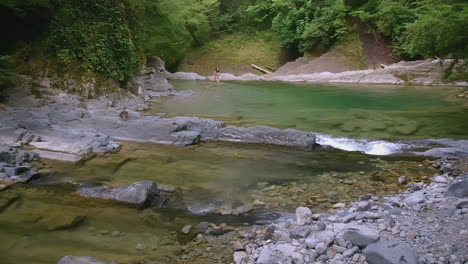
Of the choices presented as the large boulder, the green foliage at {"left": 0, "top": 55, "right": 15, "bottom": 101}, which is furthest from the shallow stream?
the large boulder

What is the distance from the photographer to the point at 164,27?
24891 mm

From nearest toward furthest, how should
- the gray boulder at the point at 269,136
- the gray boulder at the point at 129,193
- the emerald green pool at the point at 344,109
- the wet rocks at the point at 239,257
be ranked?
1. the wet rocks at the point at 239,257
2. the gray boulder at the point at 129,193
3. the gray boulder at the point at 269,136
4. the emerald green pool at the point at 344,109

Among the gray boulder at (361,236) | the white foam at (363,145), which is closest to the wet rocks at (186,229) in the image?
the gray boulder at (361,236)

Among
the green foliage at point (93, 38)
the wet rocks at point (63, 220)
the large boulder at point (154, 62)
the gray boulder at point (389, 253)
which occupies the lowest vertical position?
→ the wet rocks at point (63, 220)

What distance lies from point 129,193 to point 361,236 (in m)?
3.59

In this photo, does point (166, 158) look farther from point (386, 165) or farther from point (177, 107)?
point (177, 107)

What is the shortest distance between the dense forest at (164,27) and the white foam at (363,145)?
112 inches

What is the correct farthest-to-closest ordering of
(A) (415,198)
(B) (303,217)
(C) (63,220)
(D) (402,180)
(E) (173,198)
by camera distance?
(D) (402,180)
(E) (173,198)
(A) (415,198)
(C) (63,220)
(B) (303,217)

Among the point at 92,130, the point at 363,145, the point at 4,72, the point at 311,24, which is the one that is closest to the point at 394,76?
the point at 311,24

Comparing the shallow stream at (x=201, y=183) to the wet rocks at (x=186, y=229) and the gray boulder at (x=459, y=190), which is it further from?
the gray boulder at (x=459, y=190)

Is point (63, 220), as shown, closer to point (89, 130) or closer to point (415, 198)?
point (89, 130)

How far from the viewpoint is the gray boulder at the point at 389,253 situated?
3222 millimetres

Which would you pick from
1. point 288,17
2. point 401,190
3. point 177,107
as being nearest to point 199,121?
point 177,107

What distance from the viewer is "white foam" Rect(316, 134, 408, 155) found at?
8680 mm
